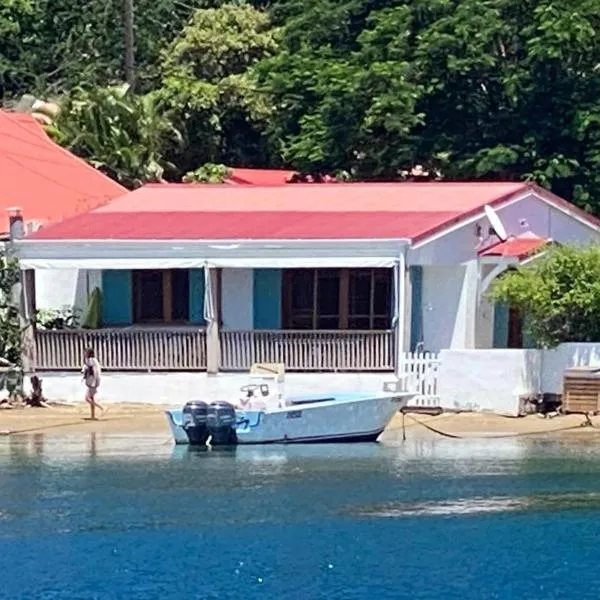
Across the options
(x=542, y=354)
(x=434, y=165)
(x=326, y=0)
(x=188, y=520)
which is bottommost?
(x=188, y=520)

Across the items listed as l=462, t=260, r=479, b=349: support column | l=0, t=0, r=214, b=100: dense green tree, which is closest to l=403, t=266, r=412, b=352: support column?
l=462, t=260, r=479, b=349: support column

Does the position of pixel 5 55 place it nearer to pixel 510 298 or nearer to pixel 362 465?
pixel 510 298

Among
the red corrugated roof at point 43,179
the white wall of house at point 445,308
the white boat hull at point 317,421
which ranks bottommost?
the white boat hull at point 317,421

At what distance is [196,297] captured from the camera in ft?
133

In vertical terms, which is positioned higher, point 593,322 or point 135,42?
point 135,42

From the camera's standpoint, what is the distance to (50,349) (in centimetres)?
3928

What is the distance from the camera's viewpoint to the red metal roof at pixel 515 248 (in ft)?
129

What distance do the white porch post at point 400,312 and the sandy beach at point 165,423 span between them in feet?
3.57

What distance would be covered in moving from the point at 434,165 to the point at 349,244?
1180cm

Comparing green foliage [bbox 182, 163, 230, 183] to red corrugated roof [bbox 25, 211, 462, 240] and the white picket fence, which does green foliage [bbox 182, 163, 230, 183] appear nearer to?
red corrugated roof [bbox 25, 211, 462, 240]

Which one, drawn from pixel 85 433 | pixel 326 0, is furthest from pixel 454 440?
pixel 326 0

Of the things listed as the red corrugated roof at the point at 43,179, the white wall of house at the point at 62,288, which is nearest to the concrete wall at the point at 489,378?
the white wall of house at the point at 62,288

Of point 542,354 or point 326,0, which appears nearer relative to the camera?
point 542,354

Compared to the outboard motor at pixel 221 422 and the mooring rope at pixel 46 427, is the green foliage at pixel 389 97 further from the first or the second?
the outboard motor at pixel 221 422
